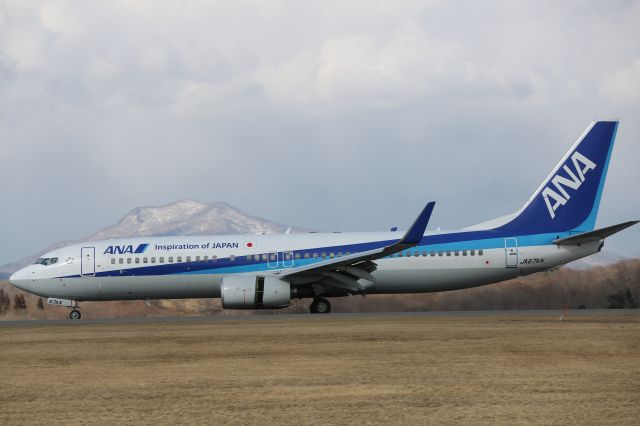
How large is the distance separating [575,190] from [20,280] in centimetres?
2256

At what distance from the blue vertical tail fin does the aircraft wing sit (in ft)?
18.0

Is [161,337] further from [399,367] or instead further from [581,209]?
[581,209]

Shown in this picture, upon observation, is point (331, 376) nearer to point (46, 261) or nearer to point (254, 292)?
point (254, 292)

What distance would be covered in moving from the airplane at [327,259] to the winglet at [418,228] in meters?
2.41

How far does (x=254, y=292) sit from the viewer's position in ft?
94.7

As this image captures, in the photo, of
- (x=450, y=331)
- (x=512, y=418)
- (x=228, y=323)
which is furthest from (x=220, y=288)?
(x=512, y=418)

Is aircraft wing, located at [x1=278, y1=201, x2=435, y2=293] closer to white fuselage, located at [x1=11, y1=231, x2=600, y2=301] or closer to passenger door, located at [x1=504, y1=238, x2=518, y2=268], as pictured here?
white fuselage, located at [x1=11, y1=231, x2=600, y2=301]

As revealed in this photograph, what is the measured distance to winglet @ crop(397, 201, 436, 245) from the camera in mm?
27984

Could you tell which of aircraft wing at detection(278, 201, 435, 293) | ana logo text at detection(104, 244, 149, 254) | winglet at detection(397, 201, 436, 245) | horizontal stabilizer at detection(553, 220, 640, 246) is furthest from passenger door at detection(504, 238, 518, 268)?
ana logo text at detection(104, 244, 149, 254)

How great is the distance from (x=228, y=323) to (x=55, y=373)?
11.5 meters

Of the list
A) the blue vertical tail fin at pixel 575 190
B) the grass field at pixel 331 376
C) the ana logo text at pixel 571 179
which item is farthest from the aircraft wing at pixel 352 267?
the grass field at pixel 331 376

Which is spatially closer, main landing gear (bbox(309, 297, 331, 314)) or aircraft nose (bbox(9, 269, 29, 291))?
main landing gear (bbox(309, 297, 331, 314))

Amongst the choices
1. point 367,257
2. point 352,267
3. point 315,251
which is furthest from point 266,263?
point 367,257

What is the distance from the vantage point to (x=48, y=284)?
32.1 m
